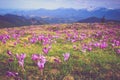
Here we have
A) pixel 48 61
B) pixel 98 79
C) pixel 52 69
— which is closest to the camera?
pixel 98 79

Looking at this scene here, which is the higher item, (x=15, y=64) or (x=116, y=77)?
(x=15, y=64)

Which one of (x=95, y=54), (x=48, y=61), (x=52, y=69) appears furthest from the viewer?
(x=95, y=54)

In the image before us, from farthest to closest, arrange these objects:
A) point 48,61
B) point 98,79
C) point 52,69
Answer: point 48,61, point 52,69, point 98,79

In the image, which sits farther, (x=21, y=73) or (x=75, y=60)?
(x=75, y=60)

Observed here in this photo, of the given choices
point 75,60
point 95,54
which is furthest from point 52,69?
point 95,54

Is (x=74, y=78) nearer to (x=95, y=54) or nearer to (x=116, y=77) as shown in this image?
(x=116, y=77)

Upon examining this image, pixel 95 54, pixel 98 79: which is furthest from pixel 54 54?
pixel 98 79

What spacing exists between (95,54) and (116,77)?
2603 mm

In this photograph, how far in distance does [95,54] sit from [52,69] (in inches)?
121

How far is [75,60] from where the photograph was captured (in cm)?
787

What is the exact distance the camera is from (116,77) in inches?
251

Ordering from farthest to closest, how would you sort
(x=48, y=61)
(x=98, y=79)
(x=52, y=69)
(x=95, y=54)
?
(x=95, y=54) → (x=48, y=61) → (x=52, y=69) → (x=98, y=79)

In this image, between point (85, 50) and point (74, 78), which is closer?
point (74, 78)

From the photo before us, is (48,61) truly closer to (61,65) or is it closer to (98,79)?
(61,65)
